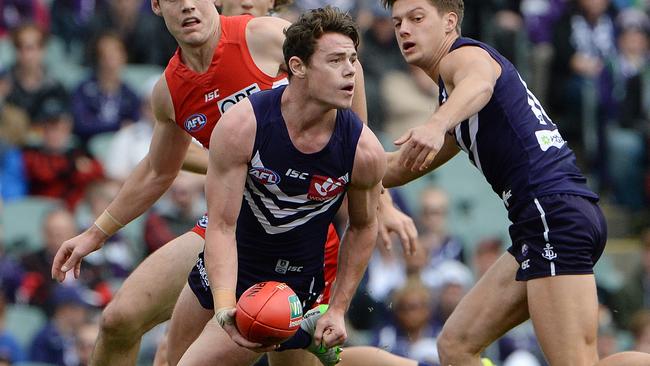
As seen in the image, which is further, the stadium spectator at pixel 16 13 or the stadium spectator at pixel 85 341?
the stadium spectator at pixel 16 13

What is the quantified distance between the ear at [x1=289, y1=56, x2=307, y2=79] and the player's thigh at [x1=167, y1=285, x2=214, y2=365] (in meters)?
1.45

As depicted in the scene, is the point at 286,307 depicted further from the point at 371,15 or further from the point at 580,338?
the point at 371,15

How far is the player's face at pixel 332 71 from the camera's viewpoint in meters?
6.45

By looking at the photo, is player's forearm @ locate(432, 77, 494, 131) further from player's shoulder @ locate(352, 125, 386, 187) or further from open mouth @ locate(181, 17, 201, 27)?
open mouth @ locate(181, 17, 201, 27)

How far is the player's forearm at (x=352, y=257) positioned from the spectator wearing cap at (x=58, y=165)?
223 inches

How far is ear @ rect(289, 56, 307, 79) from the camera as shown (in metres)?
6.52

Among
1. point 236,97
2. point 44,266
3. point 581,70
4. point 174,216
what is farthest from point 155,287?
point 581,70

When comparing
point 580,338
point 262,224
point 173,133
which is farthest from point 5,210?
point 580,338

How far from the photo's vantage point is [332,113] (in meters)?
6.62

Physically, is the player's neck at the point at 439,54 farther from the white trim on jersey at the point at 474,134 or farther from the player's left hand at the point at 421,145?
the player's left hand at the point at 421,145

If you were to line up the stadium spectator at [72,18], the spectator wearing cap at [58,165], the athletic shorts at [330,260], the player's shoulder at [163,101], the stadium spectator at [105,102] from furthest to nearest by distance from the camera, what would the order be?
the stadium spectator at [72,18]
the stadium spectator at [105,102]
the spectator wearing cap at [58,165]
the player's shoulder at [163,101]
the athletic shorts at [330,260]

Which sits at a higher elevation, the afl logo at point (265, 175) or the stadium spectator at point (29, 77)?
the afl logo at point (265, 175)

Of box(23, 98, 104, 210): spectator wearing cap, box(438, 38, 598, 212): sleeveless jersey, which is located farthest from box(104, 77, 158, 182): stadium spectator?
box(438, 38, 598, 212): sleeveless jersey

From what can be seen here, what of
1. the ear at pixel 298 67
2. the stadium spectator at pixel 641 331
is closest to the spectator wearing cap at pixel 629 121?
the stadium spectator at pixel 641 331
